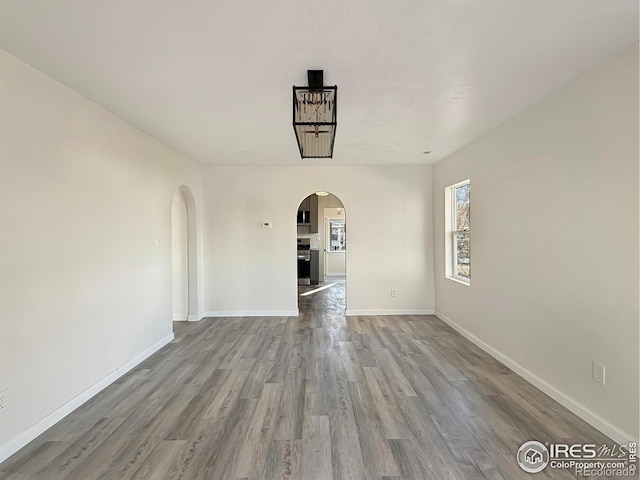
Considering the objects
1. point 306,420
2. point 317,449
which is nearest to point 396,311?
point 306,420

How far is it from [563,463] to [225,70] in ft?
10.4

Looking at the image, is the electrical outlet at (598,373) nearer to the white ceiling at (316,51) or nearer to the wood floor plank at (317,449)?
the wood floor plank at (317,449)

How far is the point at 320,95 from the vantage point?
7.12 ft

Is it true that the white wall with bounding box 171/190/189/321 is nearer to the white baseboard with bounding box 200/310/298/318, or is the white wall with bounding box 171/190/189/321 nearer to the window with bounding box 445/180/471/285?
the white baseboard with bounding box 200/310/298/318

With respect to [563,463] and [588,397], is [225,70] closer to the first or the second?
[563,463]

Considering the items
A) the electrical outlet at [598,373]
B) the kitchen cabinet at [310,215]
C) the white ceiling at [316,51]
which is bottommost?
the electrical outlet at [598,373]

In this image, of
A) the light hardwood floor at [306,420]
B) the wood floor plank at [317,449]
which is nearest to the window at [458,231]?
the light hardwood floor at [306,420]

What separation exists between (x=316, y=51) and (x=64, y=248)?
2259 millimetres

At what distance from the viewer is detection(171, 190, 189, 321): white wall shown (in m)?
4.77

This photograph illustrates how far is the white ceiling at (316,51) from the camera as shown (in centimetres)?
152

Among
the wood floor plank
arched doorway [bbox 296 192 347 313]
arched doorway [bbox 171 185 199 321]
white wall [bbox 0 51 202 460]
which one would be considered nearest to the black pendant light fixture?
white wall [bbox 0 51 202 460]

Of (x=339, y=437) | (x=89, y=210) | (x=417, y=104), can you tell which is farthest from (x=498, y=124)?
(x=89, y=210)

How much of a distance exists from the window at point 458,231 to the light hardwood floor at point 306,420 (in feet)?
4.12

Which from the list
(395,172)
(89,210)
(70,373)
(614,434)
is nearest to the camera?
(614,434)
